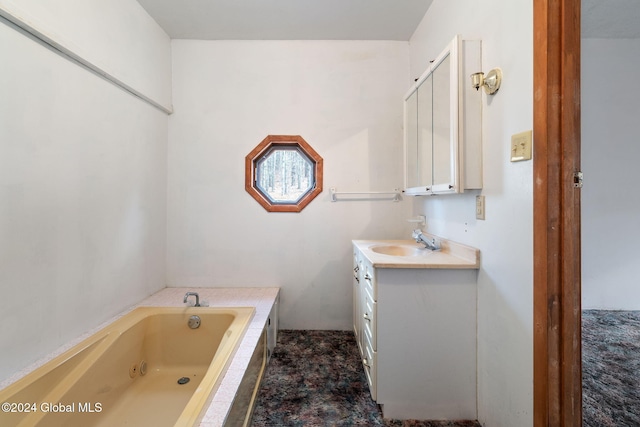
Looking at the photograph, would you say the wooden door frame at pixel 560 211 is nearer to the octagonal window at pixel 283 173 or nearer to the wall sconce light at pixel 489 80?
the wall sconce light at pixel 489 80

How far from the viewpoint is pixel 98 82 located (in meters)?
1.51

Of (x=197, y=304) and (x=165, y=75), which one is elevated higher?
(x=165, y=75)

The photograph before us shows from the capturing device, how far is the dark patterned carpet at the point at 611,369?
124 centimetres

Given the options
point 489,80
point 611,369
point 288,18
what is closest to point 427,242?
point 489,80

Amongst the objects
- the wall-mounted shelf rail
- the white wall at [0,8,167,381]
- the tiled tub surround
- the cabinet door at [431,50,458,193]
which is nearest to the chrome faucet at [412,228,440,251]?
the cabinet door at [431,50,458,193]

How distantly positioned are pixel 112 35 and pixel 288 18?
123cm

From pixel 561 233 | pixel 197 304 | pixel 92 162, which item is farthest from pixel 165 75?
pixel 561 233

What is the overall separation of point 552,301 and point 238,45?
282cm

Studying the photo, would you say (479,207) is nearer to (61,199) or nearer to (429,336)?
(429,336)

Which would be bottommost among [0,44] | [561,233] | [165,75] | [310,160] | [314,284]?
[314,284]

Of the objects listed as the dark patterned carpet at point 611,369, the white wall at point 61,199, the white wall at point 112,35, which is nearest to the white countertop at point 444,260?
the dark patterned carpet at point 611,369

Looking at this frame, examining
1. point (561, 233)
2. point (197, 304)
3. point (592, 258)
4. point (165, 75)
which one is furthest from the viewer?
point (592, 258)

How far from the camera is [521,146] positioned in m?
1.04

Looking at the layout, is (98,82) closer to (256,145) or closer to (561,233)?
(256,145)
